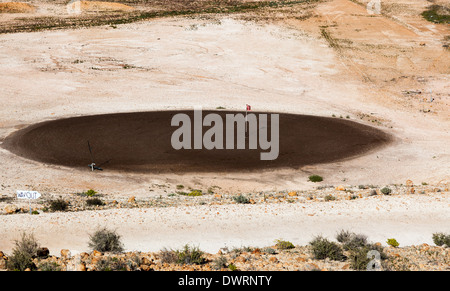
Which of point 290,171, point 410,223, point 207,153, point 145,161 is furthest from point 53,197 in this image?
point 410,223

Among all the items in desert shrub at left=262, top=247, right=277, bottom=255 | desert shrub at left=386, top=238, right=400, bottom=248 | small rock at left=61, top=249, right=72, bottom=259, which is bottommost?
desert shrub at left=386, top=238, right=400, bottom=248

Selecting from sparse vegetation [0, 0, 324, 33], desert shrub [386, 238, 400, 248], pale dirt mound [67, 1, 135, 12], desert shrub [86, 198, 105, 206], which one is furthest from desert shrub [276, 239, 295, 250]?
pale dirt mound [67, 1, 135, 12]

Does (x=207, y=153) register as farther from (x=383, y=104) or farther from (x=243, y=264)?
(x=383, y=104)

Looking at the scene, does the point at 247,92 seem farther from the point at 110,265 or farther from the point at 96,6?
the point at 96,6

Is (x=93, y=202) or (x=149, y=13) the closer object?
(x=93, y=202)

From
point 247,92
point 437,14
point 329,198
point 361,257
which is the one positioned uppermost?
point 437,14

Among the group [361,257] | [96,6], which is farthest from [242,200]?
[96,6]

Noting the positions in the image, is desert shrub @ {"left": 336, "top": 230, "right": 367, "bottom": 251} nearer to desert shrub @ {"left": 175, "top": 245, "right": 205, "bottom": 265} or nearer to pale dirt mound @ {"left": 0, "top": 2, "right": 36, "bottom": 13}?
desert shrub @ {"left": 175, "top": 245, "right": 205, "bottom": 265}

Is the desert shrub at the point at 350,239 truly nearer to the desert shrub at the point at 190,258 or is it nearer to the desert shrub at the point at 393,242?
the desert shrub at the point at 393,242
